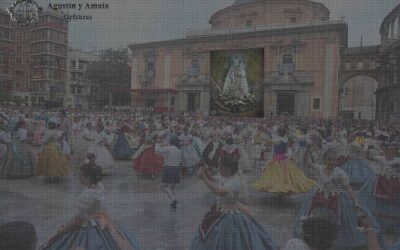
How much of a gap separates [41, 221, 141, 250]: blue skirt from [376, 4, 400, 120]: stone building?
226 centimetres

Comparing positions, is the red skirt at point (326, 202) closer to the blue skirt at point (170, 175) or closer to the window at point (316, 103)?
the blue skirt at point (170, 175)

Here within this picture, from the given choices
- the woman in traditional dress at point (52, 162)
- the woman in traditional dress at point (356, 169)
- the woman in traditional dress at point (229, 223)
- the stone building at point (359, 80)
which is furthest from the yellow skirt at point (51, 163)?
the stone building at point (359, 80)

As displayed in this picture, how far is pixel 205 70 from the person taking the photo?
120 inches

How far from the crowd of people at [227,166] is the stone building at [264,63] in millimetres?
353

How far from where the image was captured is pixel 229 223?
48.8 inches

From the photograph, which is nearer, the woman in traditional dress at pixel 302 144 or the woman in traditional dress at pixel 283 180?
the woman in traditional dress at pixel 283 180

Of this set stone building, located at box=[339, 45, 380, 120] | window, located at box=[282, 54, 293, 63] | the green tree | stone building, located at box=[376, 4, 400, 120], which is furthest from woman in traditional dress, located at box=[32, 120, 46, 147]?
stone building, located at box=[376, 4, 400, 120]

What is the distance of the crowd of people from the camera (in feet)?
3.75

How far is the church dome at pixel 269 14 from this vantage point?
123 inches

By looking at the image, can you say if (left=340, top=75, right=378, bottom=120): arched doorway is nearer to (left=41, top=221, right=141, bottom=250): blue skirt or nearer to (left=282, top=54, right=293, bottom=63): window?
(left=282, top=54, right=293, bottom=63): window

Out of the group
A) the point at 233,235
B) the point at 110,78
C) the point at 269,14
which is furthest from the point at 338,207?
the point at 269,14

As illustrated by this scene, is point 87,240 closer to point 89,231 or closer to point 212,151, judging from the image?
point 89,231

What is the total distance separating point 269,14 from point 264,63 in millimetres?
1022

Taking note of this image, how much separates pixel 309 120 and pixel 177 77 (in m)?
1.41
